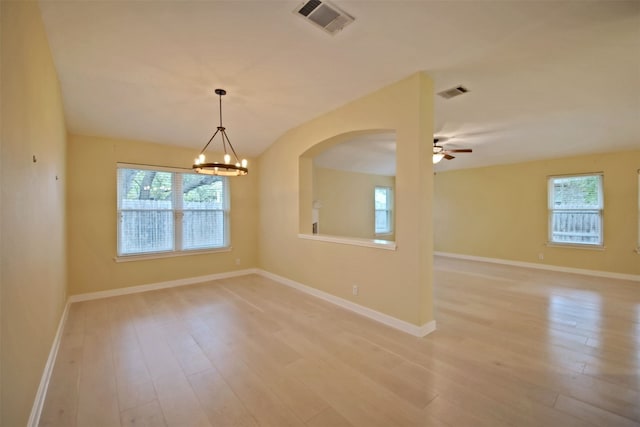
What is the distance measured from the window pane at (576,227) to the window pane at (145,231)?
→ 8.12 meters

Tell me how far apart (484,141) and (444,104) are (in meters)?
2.31

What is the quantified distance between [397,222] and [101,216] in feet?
15.0

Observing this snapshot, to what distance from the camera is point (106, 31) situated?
8.07 feet

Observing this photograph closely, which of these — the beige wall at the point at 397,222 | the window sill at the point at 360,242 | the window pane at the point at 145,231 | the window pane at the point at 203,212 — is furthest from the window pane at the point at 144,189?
the window sill at the point at 360,242

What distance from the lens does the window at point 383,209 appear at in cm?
880

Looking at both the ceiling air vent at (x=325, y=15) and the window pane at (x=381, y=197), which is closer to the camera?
the ceiling air vent at (x=325, y=15)

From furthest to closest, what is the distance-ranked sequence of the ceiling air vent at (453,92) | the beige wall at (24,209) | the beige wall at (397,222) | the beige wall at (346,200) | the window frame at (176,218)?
the beige wall at (346,200) < the window frame at (176,218) < the ceiling air vent at (453,92) < the beige wall at (397,222) < the beige wall at (24,209)

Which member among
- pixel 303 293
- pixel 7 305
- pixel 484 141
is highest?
pixel 484 141

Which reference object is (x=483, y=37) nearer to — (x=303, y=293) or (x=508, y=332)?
(x=508, y=332)

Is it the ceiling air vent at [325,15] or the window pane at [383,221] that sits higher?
the ceiling air vent at [325,15]

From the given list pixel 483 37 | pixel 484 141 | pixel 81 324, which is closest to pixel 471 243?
pixel 484 141

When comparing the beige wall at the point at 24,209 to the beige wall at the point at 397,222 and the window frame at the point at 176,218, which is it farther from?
the beige wall at the point at 397,222

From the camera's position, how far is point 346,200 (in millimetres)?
7957

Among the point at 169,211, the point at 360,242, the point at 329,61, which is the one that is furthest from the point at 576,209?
the point at 169,211
